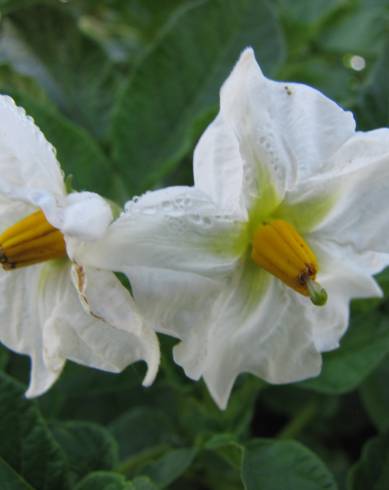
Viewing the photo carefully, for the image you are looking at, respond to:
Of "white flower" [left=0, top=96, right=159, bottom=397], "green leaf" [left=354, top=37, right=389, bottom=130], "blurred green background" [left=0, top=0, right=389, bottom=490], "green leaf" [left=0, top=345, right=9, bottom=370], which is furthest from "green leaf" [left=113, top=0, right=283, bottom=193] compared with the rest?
"white flower" [left=0, top=96, right=159, bottom=397]

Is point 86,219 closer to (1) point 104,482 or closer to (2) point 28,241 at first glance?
(2) point 28,241

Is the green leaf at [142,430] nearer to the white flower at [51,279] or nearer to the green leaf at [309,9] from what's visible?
the white flower at [51,279]

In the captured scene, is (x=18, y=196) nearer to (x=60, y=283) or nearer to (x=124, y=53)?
(x=60, y=283)

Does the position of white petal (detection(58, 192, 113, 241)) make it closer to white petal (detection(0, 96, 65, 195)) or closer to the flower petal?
white petal (detection(0, 96, 65, 195))

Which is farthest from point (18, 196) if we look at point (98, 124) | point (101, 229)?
point (98, 124)

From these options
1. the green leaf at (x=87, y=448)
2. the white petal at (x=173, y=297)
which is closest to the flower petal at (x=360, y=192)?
the white petal at (x=173, y=297)

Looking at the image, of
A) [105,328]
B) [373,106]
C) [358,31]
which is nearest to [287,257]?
[105,328]
